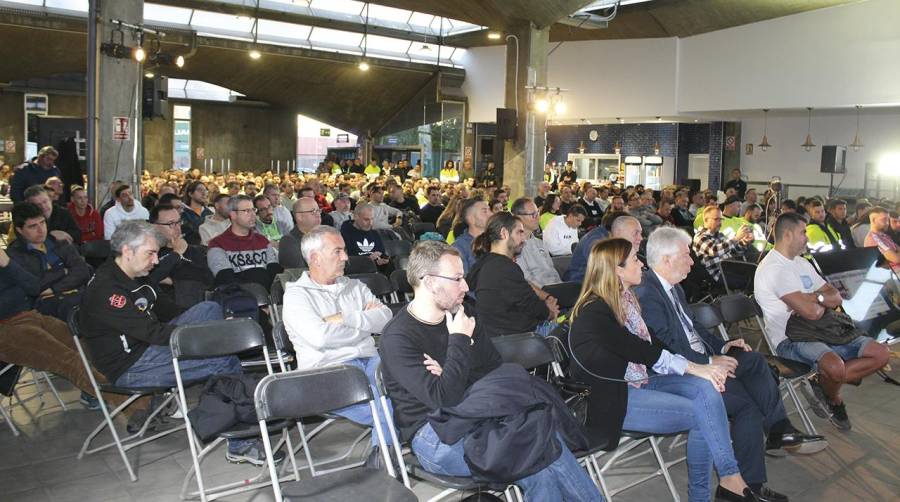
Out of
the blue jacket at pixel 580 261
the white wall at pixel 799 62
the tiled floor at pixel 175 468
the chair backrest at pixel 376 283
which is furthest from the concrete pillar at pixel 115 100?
the white wall at pixel 799 62

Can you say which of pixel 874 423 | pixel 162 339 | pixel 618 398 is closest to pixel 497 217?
pixel 618 398

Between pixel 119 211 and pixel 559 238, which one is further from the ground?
pixel 119 211


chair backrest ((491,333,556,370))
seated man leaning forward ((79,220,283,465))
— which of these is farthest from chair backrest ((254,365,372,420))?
seated man leaning forward ((79,220,283,465))

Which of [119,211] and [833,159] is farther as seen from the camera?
[833,159]

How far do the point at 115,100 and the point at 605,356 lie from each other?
762 centimetres

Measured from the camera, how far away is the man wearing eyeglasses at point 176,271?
5.48 metres

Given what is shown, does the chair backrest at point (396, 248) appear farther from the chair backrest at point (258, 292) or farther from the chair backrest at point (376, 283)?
the chair backrest at point (258, 292)

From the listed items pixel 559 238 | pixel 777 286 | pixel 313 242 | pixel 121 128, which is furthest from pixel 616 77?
pixel 313 242

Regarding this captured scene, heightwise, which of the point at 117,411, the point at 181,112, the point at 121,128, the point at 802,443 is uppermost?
the point at 181,112

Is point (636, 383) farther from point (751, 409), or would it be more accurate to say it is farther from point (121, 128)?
point (121, 128)

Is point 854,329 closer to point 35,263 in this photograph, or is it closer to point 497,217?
point 497,217

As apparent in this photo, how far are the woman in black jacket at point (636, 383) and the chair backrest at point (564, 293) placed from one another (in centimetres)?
173

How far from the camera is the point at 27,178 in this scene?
34.5ft

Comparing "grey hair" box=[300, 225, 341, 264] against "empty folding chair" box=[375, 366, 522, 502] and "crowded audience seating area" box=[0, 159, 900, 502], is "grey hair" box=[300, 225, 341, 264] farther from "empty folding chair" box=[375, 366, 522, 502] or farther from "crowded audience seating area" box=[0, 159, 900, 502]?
"empty folding chair" box=[375, 366, 522, 502]
